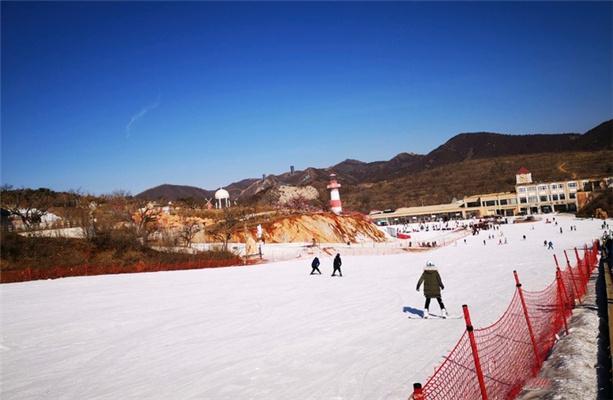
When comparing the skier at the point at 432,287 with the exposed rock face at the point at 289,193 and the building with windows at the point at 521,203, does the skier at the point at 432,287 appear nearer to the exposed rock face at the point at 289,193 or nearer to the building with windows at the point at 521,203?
the exposed rock face at the point at 289,193

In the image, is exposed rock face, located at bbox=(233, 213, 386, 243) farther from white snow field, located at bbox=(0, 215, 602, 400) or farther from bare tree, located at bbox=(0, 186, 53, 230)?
white snow field, located at bbox=(0, 215, 602, 400)

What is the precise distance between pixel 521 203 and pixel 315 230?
74.9 metres

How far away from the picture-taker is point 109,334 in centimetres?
1118

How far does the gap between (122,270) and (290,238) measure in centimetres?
2341

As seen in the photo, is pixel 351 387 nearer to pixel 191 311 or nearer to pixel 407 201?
pixel 191 311

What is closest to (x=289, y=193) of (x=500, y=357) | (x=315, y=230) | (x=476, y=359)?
(x=315, y=230)

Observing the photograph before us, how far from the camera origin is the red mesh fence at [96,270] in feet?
77.0

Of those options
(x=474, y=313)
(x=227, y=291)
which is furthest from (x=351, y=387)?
(x=227, y=291)

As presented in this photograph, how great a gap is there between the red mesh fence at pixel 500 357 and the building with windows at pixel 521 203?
95.7 m

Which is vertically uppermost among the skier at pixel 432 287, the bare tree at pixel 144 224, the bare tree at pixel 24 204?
the bare tree at pixel 24 204

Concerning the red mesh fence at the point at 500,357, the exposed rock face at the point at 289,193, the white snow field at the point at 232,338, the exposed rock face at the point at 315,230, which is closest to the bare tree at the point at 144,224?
the exposed rock face at the point at 315,230

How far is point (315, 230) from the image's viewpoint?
50312 millimetres

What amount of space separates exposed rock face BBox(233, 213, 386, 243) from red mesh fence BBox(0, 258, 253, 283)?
15.0 meters

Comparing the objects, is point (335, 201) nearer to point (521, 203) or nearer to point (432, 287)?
point (432, 287)
